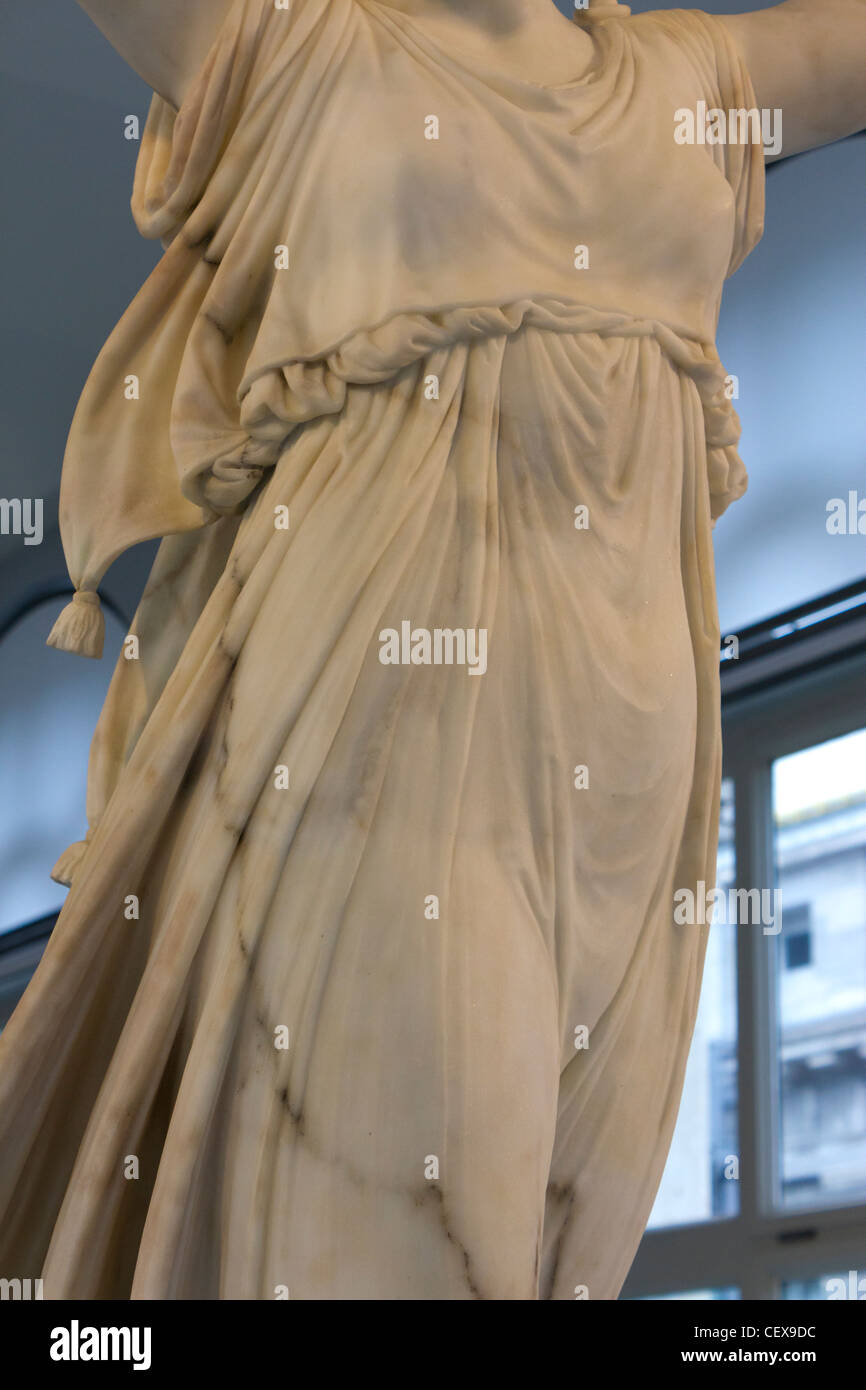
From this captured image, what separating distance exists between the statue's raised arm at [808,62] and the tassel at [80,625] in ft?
3.24

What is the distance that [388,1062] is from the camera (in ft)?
5.23

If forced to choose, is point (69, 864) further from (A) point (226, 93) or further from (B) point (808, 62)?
(B) point (808, 62)

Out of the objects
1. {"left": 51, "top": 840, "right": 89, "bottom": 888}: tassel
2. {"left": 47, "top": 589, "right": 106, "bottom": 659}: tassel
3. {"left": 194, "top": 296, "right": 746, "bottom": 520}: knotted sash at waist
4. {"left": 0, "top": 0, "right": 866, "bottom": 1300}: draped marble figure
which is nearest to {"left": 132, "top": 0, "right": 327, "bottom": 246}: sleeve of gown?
{"left": 0, "top": 0, "right": 866, "bottom": 1300}: draped marble figure

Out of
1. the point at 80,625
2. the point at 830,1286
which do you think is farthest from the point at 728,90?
the point at 830,1286

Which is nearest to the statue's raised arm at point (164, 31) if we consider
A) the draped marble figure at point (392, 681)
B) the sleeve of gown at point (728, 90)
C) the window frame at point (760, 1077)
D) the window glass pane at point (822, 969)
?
the draped marble figure at point (392, 681)

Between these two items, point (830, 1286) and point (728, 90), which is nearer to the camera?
point (728, 90)

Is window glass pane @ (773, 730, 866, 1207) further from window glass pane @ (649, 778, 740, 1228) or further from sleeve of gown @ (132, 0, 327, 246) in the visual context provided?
sleeve of gown @ (132, 0, 327, 246)

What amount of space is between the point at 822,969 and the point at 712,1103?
0.61m

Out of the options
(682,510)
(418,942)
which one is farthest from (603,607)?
(418,942)

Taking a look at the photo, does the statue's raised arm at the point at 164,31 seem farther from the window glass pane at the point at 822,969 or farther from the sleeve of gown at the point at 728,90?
the window glass pane at the point at 822,969

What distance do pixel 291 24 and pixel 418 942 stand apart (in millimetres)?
965

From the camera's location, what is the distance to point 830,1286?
4844mm

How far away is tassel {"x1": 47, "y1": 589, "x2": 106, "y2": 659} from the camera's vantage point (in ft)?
6.69
